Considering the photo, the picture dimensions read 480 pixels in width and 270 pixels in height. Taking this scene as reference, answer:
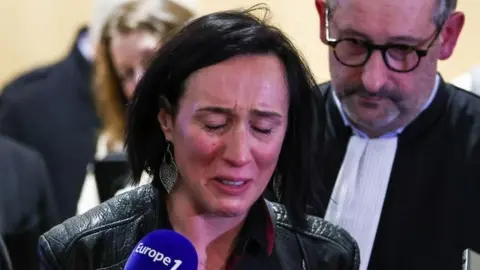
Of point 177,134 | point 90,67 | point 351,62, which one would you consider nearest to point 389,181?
point 351,62

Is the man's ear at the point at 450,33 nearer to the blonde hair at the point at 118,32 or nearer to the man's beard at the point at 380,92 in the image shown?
the man's beard at the point at 380,92

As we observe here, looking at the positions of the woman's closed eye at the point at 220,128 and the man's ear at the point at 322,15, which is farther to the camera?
the man's ear at the point at 322,15

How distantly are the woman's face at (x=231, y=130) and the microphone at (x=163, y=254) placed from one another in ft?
0.41

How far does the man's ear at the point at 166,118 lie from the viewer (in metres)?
0.98

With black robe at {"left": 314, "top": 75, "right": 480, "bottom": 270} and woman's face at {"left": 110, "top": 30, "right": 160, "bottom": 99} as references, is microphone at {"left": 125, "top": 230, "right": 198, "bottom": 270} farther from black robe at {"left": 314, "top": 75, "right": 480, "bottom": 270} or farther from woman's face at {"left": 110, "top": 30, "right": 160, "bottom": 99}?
woman's face at {"left": 110, "top": 30, "right": 160, "bottom": 99}

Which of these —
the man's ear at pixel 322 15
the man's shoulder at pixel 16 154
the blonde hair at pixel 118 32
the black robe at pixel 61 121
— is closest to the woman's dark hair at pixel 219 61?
the man's ear at pixel 322 15

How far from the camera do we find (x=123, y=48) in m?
1.92

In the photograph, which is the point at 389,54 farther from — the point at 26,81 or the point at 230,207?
the point at 26,81

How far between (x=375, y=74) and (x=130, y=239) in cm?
40

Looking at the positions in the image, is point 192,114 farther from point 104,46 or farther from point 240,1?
point 240,1

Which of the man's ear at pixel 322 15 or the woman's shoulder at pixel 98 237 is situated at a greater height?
the man's ear at pixel 322 15

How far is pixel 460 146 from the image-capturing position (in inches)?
48.6

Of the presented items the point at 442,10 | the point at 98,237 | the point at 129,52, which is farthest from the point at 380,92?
the point at 129,52

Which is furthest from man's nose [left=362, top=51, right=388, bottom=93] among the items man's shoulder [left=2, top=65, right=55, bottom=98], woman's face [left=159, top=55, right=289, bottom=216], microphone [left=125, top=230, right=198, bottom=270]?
man's shoulder [left=2, top=65, right=55, bottom=98]
